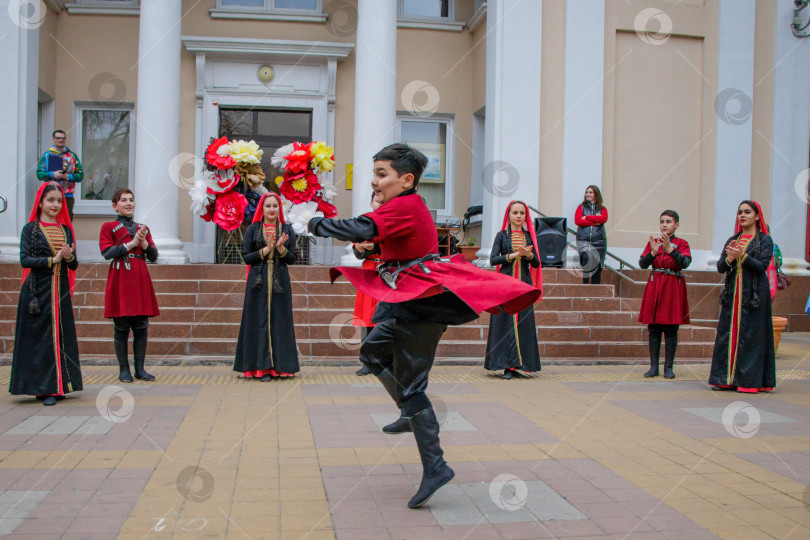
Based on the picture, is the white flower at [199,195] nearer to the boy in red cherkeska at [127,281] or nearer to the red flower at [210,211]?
the red flower at [210,211]

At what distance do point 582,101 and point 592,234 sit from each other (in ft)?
9.05

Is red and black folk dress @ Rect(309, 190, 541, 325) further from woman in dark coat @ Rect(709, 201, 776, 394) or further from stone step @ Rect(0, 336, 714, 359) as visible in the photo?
stone step @ Rect(0, 336, 714, 359)

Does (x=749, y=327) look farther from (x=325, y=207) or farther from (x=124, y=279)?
(x=124, y=279)

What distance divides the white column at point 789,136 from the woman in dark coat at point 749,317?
7590 mm

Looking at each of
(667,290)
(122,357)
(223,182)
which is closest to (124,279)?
(122,357)

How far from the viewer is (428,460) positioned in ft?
13.1

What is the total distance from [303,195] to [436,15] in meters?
8.87

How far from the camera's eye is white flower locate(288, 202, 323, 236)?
867 centimetres

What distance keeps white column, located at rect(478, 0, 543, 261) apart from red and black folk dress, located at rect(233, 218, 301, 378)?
5.98 m

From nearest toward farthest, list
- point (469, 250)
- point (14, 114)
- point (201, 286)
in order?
1. point (201, 286)
2. point (14, 114)
3. point (469, 250)

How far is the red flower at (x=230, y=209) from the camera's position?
9805 millimetres

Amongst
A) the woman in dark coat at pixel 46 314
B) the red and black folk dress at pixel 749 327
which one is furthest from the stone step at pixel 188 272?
the woman in dark coat at pixel 46 314

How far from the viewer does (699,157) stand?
1448cm

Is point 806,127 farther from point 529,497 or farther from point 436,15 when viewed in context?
point 529,497
